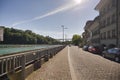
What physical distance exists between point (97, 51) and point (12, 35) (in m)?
42.2

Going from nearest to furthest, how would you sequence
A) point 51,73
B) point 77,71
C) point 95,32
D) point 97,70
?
1. point 51,73
2. point 77,71
3. point 97,70
4. point 95,32

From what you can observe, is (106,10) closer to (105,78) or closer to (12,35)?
(12,35)

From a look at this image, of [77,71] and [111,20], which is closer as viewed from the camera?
[77,71]

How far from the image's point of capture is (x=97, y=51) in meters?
40.4

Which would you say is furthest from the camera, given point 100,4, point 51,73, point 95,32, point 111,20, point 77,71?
point 95,32

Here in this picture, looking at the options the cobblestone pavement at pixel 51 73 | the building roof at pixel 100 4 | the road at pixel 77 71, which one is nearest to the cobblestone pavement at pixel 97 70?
the road at pixel 77 71

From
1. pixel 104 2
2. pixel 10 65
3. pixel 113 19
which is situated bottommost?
pixel 10 65

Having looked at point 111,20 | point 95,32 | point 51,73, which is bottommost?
point 51,73

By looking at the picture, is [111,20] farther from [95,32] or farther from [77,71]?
[77,71]

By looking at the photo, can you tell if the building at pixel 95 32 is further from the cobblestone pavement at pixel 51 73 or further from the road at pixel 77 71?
the cobblestone pavement at pixel 51 73

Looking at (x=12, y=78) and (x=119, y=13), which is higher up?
(x=119, y=13)

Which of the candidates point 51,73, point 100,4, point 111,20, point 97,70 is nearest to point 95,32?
point 100,4

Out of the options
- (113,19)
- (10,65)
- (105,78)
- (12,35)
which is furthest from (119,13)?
(12,35)

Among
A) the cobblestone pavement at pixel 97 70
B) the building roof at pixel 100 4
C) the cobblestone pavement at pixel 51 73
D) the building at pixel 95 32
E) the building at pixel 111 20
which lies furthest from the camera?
the building at pixel 95 32
